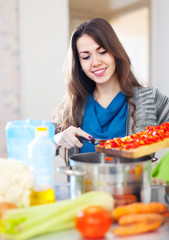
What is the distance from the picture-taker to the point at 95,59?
1842 millimetres

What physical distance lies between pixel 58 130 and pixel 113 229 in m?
1.24

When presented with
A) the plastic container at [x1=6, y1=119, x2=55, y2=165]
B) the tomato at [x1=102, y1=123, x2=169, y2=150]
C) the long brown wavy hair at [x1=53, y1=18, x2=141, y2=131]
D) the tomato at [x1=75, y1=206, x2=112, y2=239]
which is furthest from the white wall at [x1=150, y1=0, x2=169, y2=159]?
the tomato at [x1=75, y1=206, x2=112, y2=239]

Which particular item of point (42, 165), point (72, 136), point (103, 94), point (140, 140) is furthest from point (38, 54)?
point (42, 165)

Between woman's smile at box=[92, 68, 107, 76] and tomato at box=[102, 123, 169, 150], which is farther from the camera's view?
woman's smile at box=[92, 68, 107, 76]

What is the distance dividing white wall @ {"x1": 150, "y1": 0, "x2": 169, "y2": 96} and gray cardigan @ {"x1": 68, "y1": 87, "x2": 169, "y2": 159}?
7.09ft

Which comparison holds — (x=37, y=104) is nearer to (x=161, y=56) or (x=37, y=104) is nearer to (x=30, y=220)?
(x=161, y=56)

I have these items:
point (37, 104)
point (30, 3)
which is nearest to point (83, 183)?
point (37, 104)

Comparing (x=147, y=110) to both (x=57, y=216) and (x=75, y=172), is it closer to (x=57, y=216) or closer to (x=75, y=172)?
(x=75, y=172)

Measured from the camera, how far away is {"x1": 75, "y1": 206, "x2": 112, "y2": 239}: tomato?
720 mm

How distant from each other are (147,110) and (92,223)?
4.11ft

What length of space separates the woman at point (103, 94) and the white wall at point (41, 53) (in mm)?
1492

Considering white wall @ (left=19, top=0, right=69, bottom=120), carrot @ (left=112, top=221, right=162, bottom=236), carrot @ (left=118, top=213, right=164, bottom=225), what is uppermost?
white wall @ (left=19, top=0, right=69, bottom=120)

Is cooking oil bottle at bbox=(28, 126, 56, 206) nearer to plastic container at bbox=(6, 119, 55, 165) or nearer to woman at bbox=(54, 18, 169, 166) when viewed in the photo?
plastic container at bbox=(6, 119, 55, 165)

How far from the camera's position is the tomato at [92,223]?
2.36ft
